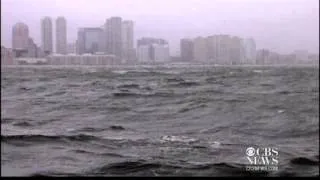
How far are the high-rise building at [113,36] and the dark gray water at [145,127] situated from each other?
3.34ft

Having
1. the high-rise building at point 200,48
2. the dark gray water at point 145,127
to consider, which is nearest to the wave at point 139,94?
the dark gray water at point 145,127

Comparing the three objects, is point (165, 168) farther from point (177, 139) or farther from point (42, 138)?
point (42, 138)

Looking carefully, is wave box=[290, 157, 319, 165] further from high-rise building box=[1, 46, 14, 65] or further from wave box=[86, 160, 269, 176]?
high-rise building box=[1, 46, 14, 65]

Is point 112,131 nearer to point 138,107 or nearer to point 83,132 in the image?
point 83,132

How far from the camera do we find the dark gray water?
480cm

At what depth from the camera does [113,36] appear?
6.23 m

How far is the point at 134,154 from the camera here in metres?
5.30

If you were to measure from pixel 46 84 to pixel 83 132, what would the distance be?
5229mm

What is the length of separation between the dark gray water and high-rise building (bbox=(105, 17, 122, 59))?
1017 mm

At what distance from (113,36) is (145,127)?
61.6 inches

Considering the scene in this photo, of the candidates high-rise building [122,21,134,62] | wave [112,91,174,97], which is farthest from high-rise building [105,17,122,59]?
wave [112,91,174,97]

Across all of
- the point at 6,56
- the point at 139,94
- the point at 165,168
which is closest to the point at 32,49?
the point at 6,56

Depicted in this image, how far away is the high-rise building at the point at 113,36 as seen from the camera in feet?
19.7

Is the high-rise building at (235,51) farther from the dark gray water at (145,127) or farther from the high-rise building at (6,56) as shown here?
the high-rise building at (6,56)
